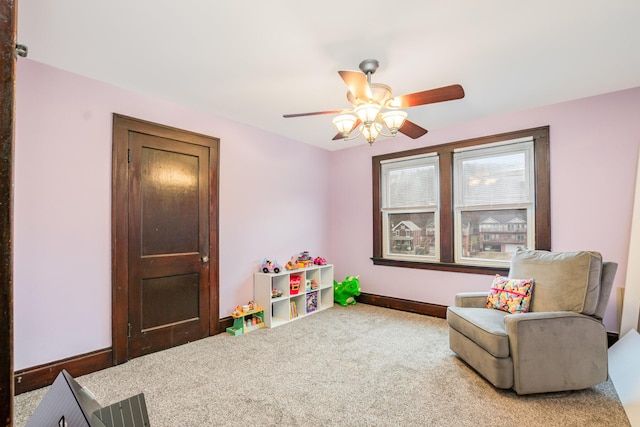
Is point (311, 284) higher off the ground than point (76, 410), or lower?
lower

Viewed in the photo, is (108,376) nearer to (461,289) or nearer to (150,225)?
(150,225)

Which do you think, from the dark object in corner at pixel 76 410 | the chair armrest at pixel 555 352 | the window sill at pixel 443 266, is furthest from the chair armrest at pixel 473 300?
the dark object in corner at pixel 76 410

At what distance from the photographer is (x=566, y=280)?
242 centimetres

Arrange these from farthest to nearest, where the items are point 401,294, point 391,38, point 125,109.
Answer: point 401,294
point 125,109
point 391,38

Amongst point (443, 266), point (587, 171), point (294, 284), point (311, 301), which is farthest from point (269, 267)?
point (587, 171)

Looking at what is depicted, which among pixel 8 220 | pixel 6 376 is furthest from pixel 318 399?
pixel 8 220

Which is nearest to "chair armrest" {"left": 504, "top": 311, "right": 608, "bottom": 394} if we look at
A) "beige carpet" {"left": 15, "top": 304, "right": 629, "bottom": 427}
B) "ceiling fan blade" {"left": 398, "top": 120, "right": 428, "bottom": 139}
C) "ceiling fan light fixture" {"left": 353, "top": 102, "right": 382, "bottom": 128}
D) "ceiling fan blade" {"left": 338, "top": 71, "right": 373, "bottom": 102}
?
"beige carpet" {"left": 15, "top": 304, "right": 629, "bottom": 427}

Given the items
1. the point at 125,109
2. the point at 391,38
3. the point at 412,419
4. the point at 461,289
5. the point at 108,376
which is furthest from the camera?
the point at 461,289

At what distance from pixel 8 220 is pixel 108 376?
2.47 m

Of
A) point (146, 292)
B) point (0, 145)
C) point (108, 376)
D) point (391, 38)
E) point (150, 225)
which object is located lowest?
point (108, 376)

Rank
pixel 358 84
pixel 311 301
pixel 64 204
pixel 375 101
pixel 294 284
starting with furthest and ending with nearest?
1. pixel 311 301
2. pixel 294 284
3. pixel 64 204
4. pixel 375 101
5. pixel 358 84

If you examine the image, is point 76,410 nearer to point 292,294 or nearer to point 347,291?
point 292,294

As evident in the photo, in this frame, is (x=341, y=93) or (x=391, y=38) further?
(x=341, y=93)

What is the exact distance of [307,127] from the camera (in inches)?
153
